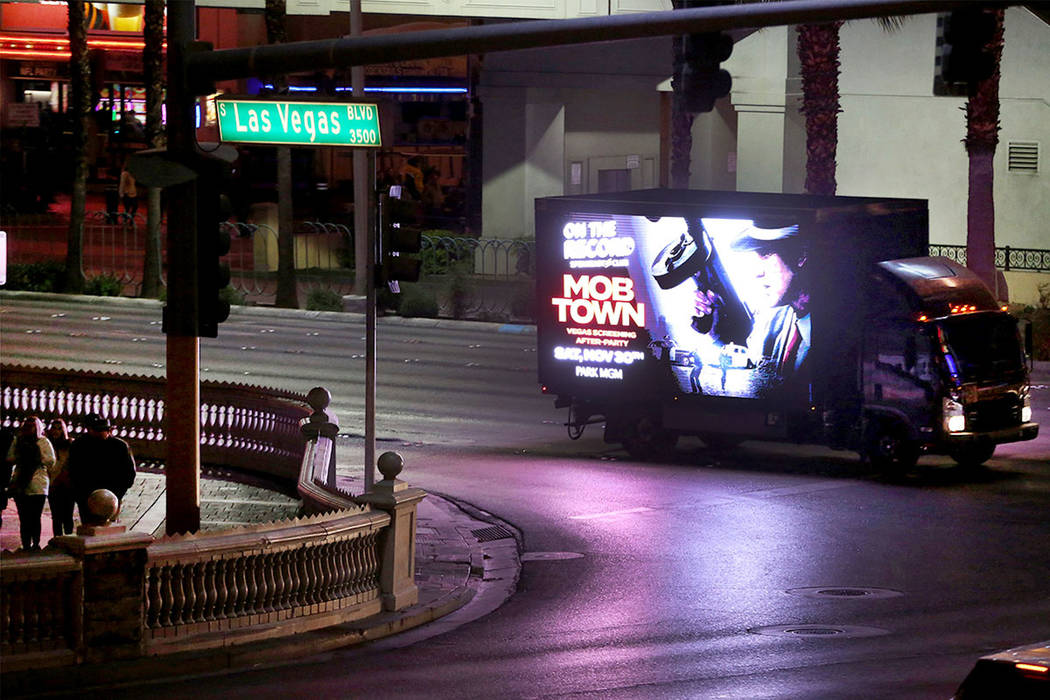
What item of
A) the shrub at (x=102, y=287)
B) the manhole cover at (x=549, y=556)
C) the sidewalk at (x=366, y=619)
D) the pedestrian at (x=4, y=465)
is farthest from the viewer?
the shrub at (x=102, y=287)

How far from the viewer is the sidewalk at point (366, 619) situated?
43.4 ft

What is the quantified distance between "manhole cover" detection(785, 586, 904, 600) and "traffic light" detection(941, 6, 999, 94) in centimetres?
476

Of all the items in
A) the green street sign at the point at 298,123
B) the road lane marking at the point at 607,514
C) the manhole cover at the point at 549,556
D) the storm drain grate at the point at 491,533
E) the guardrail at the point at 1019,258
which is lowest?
the manhole cover at the point at 549,556

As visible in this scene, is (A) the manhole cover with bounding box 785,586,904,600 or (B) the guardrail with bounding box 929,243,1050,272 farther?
(B) the guardrail with bounding box 929,243,1050,272

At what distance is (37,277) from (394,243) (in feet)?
84.7

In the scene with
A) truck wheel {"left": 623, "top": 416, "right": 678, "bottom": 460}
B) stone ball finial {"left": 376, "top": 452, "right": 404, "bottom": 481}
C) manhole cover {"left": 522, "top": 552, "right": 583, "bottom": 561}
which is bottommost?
manhole cover {"left": 522, "top": 552, "right": 583, "bottom": 561}

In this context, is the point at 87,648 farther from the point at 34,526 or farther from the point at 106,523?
Answer: the point at 34,526

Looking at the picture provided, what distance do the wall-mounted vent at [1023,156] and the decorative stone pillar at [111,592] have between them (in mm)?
33163

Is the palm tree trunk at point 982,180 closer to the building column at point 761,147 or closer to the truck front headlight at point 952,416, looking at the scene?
the building column at point 761,147

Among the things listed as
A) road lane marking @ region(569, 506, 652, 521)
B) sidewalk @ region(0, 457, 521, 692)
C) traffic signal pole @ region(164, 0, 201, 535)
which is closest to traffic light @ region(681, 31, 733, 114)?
traffic signal pole @ region(164, 0, 201, 535)

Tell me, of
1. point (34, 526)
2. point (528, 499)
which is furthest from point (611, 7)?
point (34, 526)

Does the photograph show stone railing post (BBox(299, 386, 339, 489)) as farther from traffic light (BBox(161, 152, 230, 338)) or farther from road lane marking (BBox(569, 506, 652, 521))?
traffic light (BBox(161, 152, 230, 338))

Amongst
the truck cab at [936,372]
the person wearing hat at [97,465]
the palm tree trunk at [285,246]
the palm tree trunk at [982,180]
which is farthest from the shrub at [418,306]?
the person wearing hat at [97,465]

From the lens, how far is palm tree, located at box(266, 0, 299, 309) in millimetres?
40219
